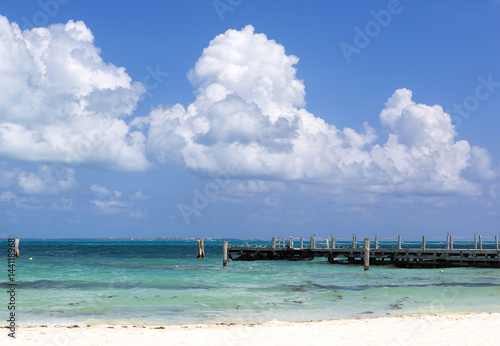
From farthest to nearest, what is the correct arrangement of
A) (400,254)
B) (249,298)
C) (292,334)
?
(400,254)
(249,298)
(292,334)

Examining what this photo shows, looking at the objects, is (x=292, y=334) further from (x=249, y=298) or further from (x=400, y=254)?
(x=400, y=254)

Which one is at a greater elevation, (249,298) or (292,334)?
(292,334)

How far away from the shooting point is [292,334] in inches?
645

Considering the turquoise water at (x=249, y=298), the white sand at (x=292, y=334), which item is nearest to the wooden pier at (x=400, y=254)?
the turquoise water at (x=249, y=298)

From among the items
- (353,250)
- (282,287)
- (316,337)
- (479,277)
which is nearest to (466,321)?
(316,337)

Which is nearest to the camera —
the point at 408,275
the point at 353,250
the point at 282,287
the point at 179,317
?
the point at 179,317

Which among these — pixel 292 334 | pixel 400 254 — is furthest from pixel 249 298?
pixel 400 254

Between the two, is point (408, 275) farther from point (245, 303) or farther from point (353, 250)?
point (245, 303)

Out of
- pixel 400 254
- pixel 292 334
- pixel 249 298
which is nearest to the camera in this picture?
pixel 292 334

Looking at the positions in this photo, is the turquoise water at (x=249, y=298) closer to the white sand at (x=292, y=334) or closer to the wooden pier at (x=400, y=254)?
the white sand at (x=292, y=334)

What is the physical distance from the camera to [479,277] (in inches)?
1512

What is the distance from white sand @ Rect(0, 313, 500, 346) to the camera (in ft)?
49.0

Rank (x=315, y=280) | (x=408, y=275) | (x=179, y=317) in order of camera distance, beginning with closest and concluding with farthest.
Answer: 1. (x=179, y=317)
2. (x=315, y=280)
3. (x=408, y=275)

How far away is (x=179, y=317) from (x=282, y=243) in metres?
40.3
